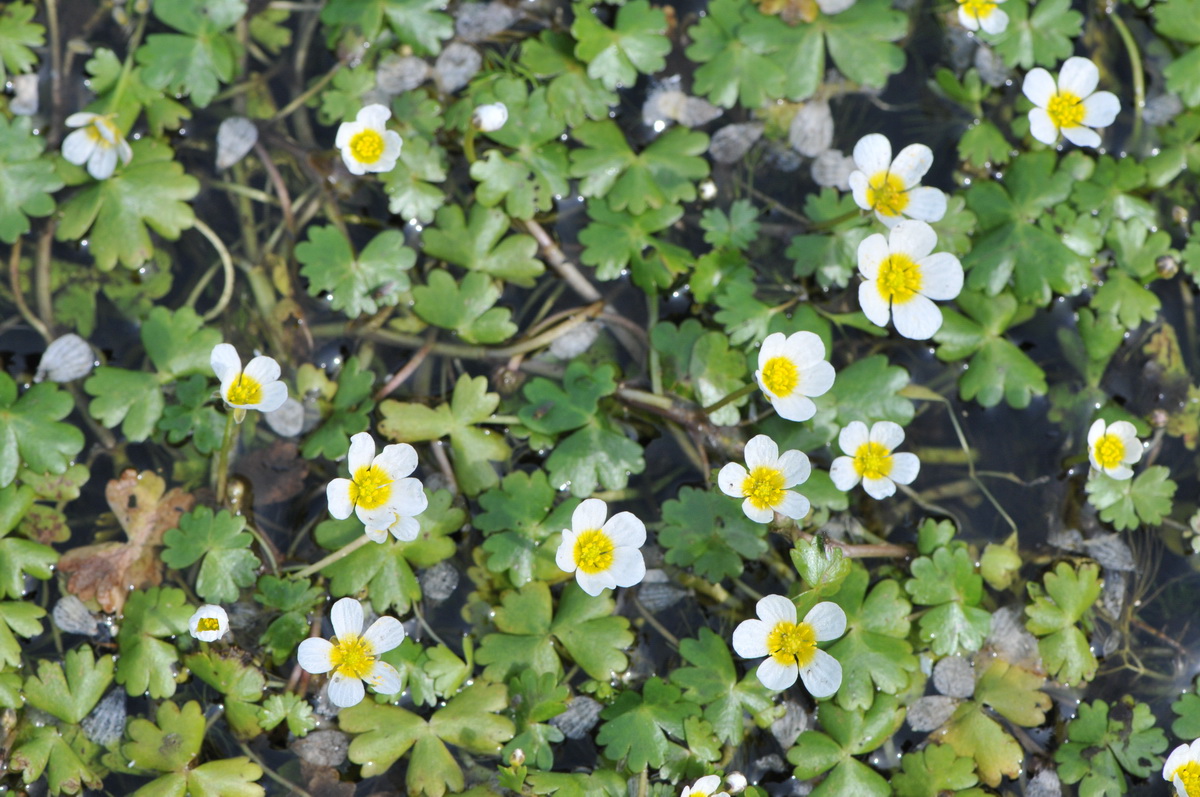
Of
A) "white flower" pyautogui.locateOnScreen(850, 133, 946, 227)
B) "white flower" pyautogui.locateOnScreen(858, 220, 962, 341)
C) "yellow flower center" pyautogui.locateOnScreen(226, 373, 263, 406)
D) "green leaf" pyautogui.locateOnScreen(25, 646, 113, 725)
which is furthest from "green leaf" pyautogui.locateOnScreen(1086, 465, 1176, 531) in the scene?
"green leaf" pyautogui.locateOnScreen(25, 646, 113, 725)

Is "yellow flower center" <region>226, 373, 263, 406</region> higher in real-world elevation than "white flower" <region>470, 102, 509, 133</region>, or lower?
lower

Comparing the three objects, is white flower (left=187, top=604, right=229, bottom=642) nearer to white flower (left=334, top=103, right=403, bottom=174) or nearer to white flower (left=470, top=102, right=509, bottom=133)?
white flower (left=334, top=103, right=403, bottom=174)

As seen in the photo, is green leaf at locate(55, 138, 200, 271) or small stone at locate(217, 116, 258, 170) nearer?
green leaf at locate(55, 138, 200, 271)

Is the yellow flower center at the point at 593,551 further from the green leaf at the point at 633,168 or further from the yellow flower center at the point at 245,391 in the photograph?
the green leaf at the point at 633,168

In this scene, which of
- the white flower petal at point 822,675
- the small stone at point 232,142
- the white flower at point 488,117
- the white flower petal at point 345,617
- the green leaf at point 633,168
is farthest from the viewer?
the small stone at point 232,142

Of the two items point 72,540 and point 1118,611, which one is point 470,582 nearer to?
point 72,540

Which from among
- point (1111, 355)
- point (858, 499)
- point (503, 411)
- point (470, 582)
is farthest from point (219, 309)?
point (1111, 355)

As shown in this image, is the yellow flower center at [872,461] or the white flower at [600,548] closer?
the white flower at [600,548]

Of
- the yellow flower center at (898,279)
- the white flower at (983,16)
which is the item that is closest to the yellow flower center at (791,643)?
the yellow flower center at (898,279)
